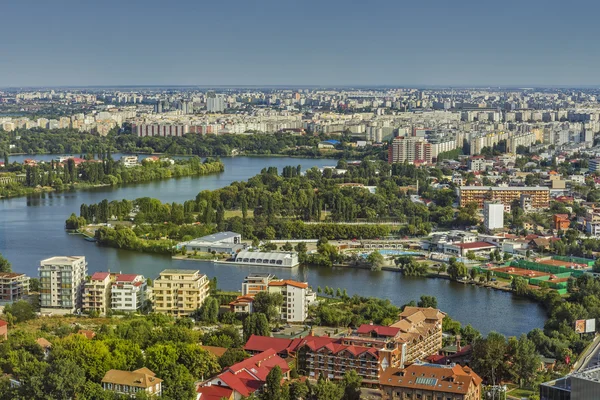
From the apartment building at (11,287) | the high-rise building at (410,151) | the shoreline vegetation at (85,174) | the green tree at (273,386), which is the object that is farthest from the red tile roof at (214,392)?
the high-rise building at (410,151)

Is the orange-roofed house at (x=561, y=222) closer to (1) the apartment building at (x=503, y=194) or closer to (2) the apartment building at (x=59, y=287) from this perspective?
(1) the apartment building at (x=503, y=194)

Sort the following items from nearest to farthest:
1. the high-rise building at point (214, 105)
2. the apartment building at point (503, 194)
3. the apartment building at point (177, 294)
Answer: the apartment building at point (177, 294)
the apartment building at point (503, 194)
the high-rise building at point (214, 105)

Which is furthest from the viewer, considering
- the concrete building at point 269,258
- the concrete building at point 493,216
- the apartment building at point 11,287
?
the concrete building at point 493,216

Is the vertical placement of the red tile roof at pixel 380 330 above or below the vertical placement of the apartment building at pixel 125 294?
above

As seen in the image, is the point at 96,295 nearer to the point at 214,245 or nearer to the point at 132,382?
the point at 132,382

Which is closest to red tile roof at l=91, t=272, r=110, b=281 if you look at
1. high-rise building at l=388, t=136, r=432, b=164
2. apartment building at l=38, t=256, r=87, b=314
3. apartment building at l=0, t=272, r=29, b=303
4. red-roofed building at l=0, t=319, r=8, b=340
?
→ apartment building at l=38, t=256, r=87, b=314

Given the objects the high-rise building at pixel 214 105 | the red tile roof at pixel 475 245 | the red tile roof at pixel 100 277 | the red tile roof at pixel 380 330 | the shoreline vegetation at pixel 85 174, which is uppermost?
the high-rise building at pixel 214 105

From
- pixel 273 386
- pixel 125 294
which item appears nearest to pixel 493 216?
pixel 125 294
